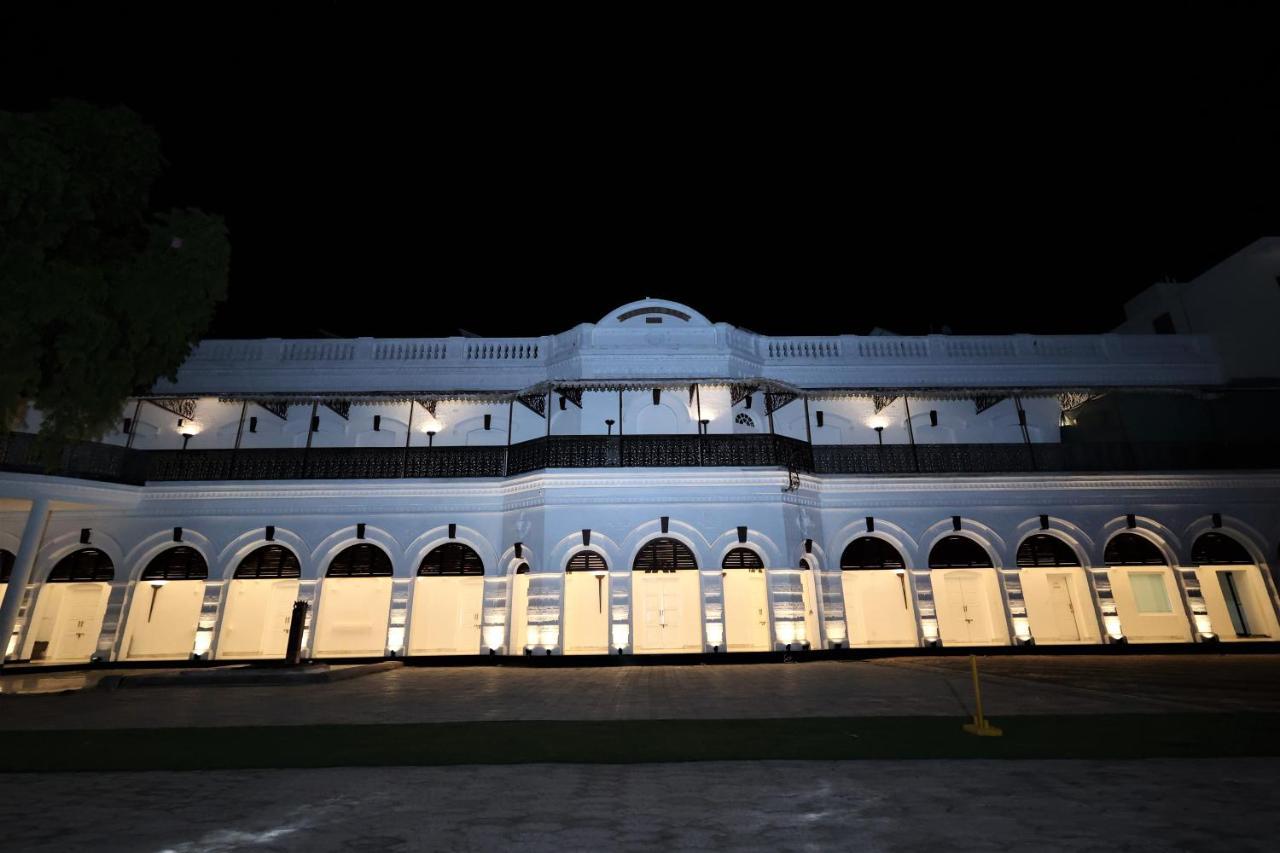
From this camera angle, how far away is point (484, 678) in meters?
12.6

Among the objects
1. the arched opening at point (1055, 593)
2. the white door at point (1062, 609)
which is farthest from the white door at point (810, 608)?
the white door at point (1062, 609)

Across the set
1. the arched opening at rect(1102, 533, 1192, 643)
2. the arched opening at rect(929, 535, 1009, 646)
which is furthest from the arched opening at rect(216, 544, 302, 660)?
the arched opening at rect(1102, 533, 1192, 643)

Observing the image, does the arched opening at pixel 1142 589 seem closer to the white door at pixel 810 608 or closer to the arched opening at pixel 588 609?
the white door at pixel 810 608

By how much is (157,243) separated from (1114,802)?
13.0 metres

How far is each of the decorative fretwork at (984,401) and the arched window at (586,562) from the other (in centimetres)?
1193

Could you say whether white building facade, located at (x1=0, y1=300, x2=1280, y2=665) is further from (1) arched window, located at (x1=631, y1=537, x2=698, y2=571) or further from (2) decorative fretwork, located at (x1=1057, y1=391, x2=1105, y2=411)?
(2) decorative fretwork, located at (x1=1057, y1=391, x2=1105, y2=411)

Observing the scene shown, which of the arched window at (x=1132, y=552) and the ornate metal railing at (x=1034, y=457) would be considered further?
the ornate metal railing at (x=1034, y=457)

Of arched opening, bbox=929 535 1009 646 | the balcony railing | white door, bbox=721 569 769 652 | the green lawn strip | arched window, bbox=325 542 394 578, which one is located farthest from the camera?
white door, bbox=721 569 769 652

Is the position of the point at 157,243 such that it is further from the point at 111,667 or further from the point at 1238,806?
the point at 1238,806

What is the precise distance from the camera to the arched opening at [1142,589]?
17234 millimetres

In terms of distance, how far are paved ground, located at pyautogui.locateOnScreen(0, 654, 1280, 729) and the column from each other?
1.72 m

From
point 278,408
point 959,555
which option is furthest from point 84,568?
point 959,555

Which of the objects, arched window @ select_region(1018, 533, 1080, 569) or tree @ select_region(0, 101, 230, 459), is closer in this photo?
tree @ select_region(0, 101, 230, 459)

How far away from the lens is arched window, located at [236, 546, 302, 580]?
55.1 ft
